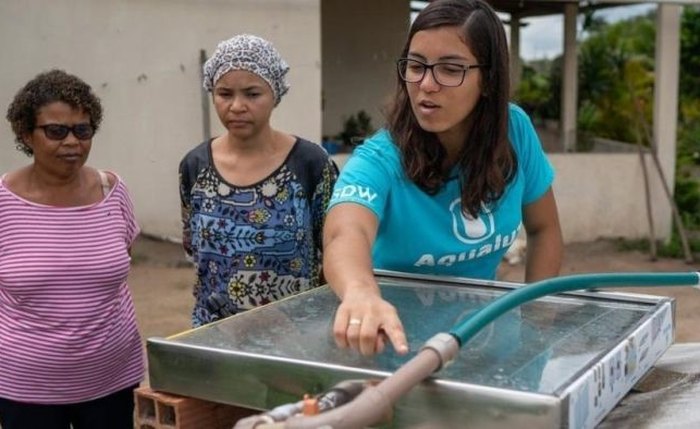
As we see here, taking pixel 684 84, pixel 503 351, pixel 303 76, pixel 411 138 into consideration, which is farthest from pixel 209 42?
pixel 684 84

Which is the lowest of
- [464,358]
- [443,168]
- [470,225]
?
[464,358]

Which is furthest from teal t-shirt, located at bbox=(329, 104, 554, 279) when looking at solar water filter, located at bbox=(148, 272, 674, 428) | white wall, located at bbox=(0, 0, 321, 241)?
white wall, located at bbox=(0, 0, 321, 241)

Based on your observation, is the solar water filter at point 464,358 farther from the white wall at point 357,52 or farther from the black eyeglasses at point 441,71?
the white wall at point 357,52

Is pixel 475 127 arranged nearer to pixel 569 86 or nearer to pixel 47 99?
pixel 47 99

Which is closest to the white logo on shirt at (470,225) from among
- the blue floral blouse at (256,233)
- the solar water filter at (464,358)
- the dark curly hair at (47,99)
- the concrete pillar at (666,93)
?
the solar water filter at (464,358)

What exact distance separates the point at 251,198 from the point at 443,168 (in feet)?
2.51

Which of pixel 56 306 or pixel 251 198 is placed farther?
pixel 251 198

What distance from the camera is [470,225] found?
63.6 inches

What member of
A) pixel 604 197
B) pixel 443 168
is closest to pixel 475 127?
pixel 443 168

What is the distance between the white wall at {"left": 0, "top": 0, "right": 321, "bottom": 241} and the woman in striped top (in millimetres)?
5587

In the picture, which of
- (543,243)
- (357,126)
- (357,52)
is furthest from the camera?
(357,52)

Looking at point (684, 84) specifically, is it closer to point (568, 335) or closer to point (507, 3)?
point (507, 3)

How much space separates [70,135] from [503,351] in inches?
57.3

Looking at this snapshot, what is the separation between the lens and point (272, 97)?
239 cm
